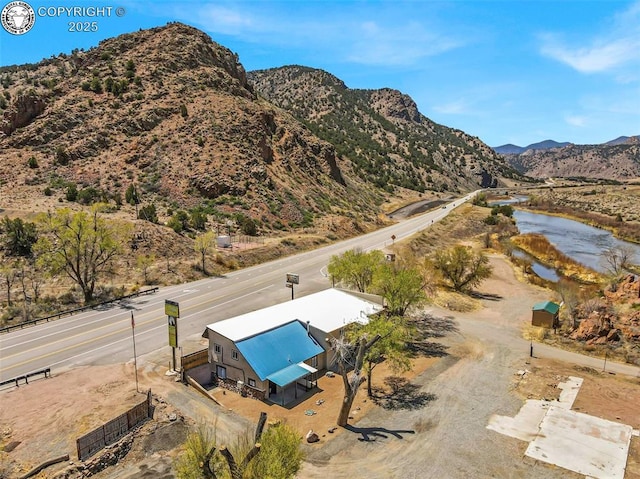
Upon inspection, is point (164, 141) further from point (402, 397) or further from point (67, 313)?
point (402, 397)

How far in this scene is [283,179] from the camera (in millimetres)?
89688

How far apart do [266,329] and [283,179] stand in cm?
6394

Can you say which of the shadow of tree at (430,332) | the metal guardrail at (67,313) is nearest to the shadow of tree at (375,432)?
the shadow of tree at (430,332)

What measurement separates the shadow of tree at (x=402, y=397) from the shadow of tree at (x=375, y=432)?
246 cm

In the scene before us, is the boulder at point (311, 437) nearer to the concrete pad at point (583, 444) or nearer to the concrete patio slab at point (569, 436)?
the concrete patio slab at point (569, 436)

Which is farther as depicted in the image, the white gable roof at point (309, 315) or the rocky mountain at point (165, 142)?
the rocky mountain at point (165, 142)

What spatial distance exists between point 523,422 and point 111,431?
20971 millimetres

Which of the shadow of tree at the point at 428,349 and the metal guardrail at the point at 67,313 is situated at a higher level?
the metal guardrail at the point at 67,313

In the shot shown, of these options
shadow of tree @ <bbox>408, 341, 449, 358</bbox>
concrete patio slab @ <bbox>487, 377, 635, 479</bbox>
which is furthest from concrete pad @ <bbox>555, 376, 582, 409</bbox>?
shadow of tree @ <bbox>408, 341, 449, 358</bbox>

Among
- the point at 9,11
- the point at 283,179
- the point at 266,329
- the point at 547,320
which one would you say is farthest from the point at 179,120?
the point at 547,320

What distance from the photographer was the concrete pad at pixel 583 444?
19609 mm

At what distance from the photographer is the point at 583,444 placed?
21.2 m

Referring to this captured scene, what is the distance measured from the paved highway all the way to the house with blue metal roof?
513 cm

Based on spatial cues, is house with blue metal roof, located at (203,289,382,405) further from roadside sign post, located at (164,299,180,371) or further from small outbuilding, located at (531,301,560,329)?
small outbuilding, located at (531,301,560,329)
